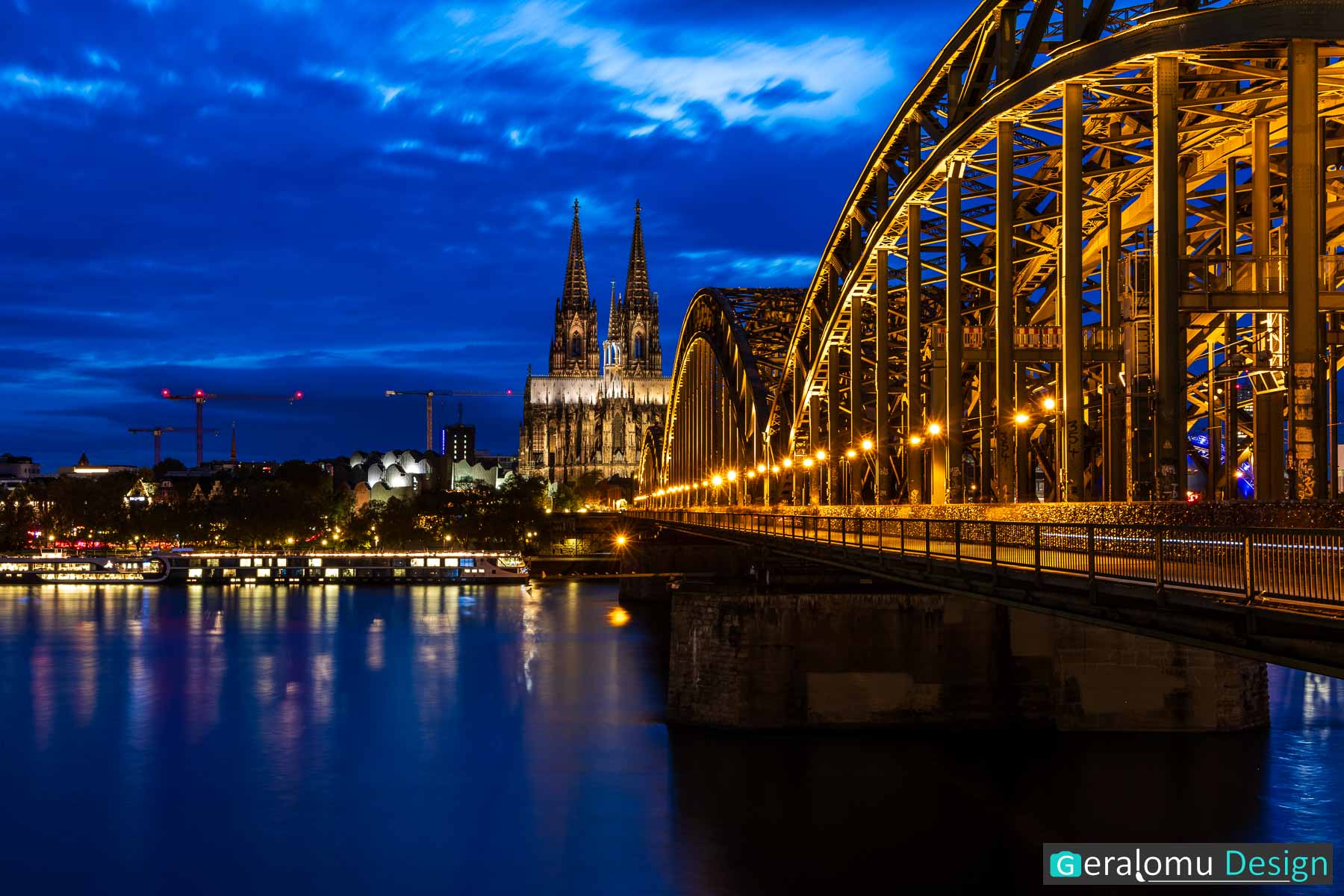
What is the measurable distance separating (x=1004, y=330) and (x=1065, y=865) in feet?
41.7

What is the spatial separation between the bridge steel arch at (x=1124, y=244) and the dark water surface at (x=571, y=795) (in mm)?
7788

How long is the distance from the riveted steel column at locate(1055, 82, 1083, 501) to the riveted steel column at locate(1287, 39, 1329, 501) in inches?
289

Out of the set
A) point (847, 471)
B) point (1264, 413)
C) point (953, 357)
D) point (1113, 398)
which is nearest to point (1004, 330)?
point (953, 357)

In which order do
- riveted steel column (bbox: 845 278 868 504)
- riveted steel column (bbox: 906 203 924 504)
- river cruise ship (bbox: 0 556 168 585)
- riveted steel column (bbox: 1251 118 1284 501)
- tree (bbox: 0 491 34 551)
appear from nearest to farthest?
riveted steel column (bbox: 1251 118 1284 501) → riveted steel column (bbox: 906 203 924 504) → riveted steel column (bbox: 845 278 868 504) → river cruise ship (bbox: 0 556 168 585) → tree (bbox: 0 491 34 551)

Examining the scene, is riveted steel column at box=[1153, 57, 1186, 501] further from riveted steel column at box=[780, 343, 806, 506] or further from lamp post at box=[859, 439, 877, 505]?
riveted steel column at box=[780, 343, 806, 506]

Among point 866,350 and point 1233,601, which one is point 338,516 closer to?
point 866,350

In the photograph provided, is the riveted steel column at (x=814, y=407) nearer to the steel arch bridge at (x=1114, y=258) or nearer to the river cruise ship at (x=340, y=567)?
the steel arch bridge at (x=1114, y=258)

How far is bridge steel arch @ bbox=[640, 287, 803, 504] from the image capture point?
91.8 meters

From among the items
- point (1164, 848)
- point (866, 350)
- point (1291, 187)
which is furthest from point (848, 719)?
point (866, 350)

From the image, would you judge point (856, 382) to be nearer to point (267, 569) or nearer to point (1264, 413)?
point (1264, 413)

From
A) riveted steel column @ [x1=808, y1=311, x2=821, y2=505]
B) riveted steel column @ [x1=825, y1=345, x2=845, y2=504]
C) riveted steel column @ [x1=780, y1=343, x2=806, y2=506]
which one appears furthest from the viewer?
riveted steel column @ [x1=780, y1=343, x2=806, y2=506]

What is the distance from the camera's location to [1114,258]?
37.2 metres

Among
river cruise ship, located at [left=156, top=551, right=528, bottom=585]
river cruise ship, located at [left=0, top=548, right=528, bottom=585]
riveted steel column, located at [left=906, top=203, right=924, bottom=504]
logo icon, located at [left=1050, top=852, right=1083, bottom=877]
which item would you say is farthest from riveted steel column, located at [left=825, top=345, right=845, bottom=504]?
river cruise ship, located at [left=156, top=551, right=528, bottom=585]

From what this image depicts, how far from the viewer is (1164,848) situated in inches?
1297
